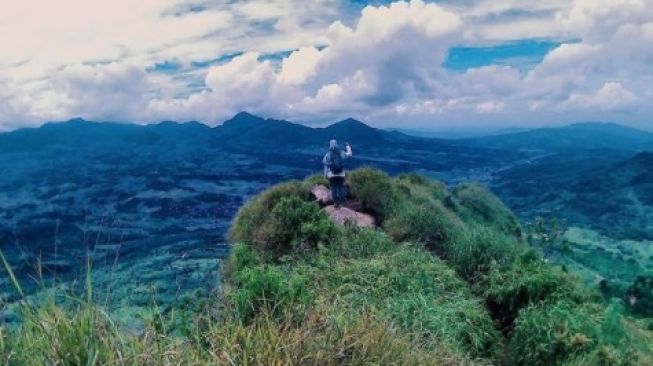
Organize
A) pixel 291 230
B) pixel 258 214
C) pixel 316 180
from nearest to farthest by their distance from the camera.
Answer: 1. pixel 291 230
2. pixel 258 214
3. pixel 316 180

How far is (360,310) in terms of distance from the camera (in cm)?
784

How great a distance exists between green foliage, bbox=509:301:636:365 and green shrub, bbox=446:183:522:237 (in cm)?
1766

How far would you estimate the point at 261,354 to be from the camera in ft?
14.8

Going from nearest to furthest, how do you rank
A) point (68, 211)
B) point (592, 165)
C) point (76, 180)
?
1. point (68, 211)
2. point (76, 180)
3. point (592, 165)

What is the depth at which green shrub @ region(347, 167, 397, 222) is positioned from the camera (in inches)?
733

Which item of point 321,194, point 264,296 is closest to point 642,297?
point 321,194

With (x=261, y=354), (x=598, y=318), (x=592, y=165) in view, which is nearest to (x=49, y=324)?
(x=261, y=354)

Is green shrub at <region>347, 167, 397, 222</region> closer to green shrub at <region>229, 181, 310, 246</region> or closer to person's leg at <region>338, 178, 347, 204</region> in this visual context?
person's leg at <region>338, 178, 347, 204</region>

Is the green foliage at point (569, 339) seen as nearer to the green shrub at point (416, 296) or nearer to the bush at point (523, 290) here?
the green shrub at point (416, 296)

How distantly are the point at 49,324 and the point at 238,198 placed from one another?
120 meters

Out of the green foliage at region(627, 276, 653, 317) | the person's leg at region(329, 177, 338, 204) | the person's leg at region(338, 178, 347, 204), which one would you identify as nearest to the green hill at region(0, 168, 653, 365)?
the person's leg at region(338, 178, 347, 204)

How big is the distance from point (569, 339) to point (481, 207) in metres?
23.3

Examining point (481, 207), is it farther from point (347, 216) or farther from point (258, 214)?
point (258, 214)

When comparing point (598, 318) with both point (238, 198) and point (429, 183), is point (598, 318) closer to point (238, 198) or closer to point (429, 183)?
point (429, 183)
